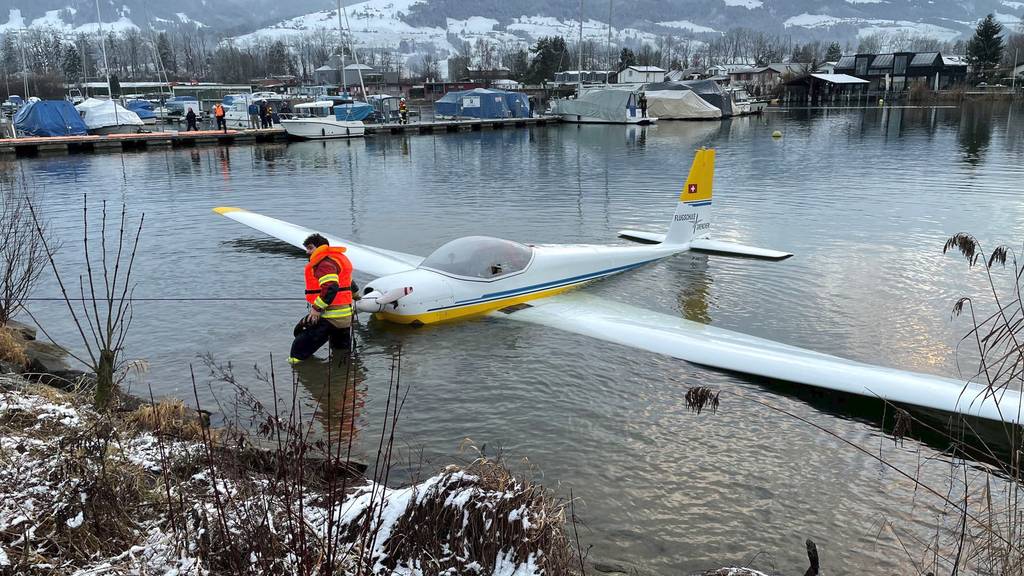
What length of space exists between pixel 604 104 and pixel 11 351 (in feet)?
238

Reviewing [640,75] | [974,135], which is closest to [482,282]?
[974,135]

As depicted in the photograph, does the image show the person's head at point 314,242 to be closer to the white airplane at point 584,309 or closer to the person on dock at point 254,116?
the white airplane at point 584,309

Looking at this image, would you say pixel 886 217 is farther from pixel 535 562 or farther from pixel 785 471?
pixel 535 562

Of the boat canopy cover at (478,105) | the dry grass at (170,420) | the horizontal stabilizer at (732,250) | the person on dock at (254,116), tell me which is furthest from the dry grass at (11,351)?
the boat canopy cover at (478,105)

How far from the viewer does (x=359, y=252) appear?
16.8 m

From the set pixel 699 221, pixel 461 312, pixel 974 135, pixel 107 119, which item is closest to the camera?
pixel 461 312

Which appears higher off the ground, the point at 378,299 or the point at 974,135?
the point at 974,135

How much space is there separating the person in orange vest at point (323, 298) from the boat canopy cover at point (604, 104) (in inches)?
2703

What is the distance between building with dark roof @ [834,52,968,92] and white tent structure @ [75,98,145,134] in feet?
395

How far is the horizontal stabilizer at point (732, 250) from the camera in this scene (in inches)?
699

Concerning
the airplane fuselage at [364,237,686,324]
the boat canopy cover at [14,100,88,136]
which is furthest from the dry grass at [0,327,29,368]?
the boat canopy cover at [14,100,88,136]

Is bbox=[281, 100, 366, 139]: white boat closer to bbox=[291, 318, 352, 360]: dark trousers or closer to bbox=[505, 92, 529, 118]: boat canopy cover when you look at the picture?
bbox=[505, 92, 529, 118]: boat canopy cover

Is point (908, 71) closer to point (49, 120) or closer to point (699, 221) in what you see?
point (699, 221)

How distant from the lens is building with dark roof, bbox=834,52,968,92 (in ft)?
416
